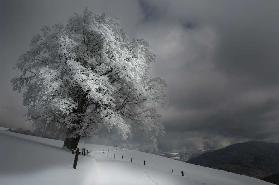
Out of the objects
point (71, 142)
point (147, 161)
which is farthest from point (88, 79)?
point (147, 161)

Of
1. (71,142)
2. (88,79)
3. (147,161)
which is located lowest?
(147,161)

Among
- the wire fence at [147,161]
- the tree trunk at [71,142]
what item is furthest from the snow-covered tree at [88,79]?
the wire fence at [147,161]

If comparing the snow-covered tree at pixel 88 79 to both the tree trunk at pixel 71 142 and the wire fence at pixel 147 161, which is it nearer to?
the tree trunk at pixel 71 142

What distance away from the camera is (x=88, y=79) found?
89.7 ft

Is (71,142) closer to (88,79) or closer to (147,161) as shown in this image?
(88,79)

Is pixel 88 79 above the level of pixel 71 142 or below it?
above

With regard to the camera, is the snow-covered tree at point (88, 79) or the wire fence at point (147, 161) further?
→ the wire fence at point (147, 161)

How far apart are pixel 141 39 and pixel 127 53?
10.6ft

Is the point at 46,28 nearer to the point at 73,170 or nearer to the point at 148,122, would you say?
the point at 148,122

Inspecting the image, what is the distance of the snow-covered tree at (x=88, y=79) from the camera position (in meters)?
27.3

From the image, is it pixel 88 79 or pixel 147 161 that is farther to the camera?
pixel 147 161

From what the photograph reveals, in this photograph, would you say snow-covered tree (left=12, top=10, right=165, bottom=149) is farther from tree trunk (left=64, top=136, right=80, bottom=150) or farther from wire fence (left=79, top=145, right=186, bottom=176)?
wire fence (left=79, top=145, right=186, bottom=176)

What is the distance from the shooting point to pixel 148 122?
33.2m

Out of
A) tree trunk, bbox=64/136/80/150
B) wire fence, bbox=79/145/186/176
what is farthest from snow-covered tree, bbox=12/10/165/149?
wire fence, bbox=79/145/186/176
